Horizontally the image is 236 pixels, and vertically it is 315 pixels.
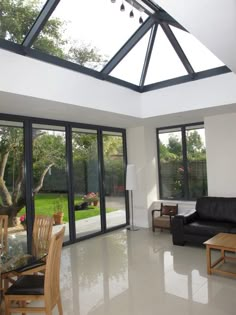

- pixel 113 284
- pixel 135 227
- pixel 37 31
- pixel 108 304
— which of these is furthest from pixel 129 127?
pixel 108 304

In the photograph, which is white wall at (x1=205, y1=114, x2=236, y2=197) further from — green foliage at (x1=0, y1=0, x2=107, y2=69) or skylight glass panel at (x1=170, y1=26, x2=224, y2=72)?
green foliage at (x1=0, y1=0, x2=107, y2=69)

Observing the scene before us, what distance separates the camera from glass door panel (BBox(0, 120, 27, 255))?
181 inches

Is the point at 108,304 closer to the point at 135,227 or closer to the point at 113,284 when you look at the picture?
the point at 113,284

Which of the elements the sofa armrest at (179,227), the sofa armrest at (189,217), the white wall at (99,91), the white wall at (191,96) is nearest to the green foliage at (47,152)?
the white wall at (99,91)

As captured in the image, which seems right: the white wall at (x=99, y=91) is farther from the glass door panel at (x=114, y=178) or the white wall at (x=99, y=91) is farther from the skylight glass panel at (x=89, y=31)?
the glass door panel at (x=114, y=178)

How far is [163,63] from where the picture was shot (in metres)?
4.95

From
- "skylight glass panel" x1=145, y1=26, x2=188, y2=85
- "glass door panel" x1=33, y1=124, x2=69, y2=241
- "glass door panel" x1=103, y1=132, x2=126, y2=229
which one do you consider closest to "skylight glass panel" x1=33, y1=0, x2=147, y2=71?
"skylight glass panel" x1=145, y1=26, x2=188, y2=85

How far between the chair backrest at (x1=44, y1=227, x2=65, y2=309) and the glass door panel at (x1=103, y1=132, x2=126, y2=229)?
3.87m

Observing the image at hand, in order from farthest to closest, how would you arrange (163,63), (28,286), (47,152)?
(47,152) → (163,63) → (28,286)

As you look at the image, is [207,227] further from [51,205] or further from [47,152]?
[47,152]

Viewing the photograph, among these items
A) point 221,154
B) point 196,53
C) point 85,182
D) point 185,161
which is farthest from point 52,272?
point 185,161

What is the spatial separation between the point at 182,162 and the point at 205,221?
1820 mm

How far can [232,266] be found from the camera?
389cm

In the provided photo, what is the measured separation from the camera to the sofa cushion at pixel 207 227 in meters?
4.62
